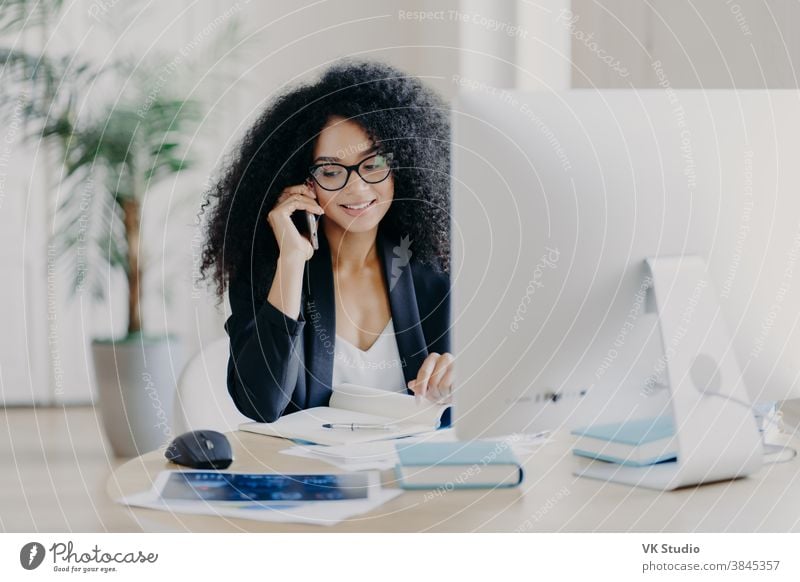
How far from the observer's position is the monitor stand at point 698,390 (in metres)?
0.97

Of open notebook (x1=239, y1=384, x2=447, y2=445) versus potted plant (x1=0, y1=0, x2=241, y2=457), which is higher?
potted plant (x1=0, y1=0, x2=241, y2=457)

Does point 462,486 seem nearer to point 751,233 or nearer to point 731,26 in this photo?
point 751,233

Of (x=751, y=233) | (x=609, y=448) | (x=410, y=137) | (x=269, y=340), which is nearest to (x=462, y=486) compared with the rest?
(x=609, y=448)

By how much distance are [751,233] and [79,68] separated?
6.43ft

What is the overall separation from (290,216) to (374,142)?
198 millimetres

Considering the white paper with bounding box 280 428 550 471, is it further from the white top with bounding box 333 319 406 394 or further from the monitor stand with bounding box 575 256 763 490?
the white top with bounding box 333 319 406 394

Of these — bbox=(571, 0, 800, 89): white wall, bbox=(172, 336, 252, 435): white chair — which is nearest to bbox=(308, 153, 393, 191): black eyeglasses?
bbox=(172, 336, 252, 435): white chair

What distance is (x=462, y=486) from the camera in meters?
0.98

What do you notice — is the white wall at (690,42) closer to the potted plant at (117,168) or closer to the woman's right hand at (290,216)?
the potted plant at (117,168)

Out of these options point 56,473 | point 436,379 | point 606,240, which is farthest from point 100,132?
point 606,240

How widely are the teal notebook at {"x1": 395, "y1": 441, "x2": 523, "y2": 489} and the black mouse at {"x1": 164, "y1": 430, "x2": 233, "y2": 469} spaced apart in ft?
0.67

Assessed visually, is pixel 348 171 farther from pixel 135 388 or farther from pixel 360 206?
pixel 135 388
